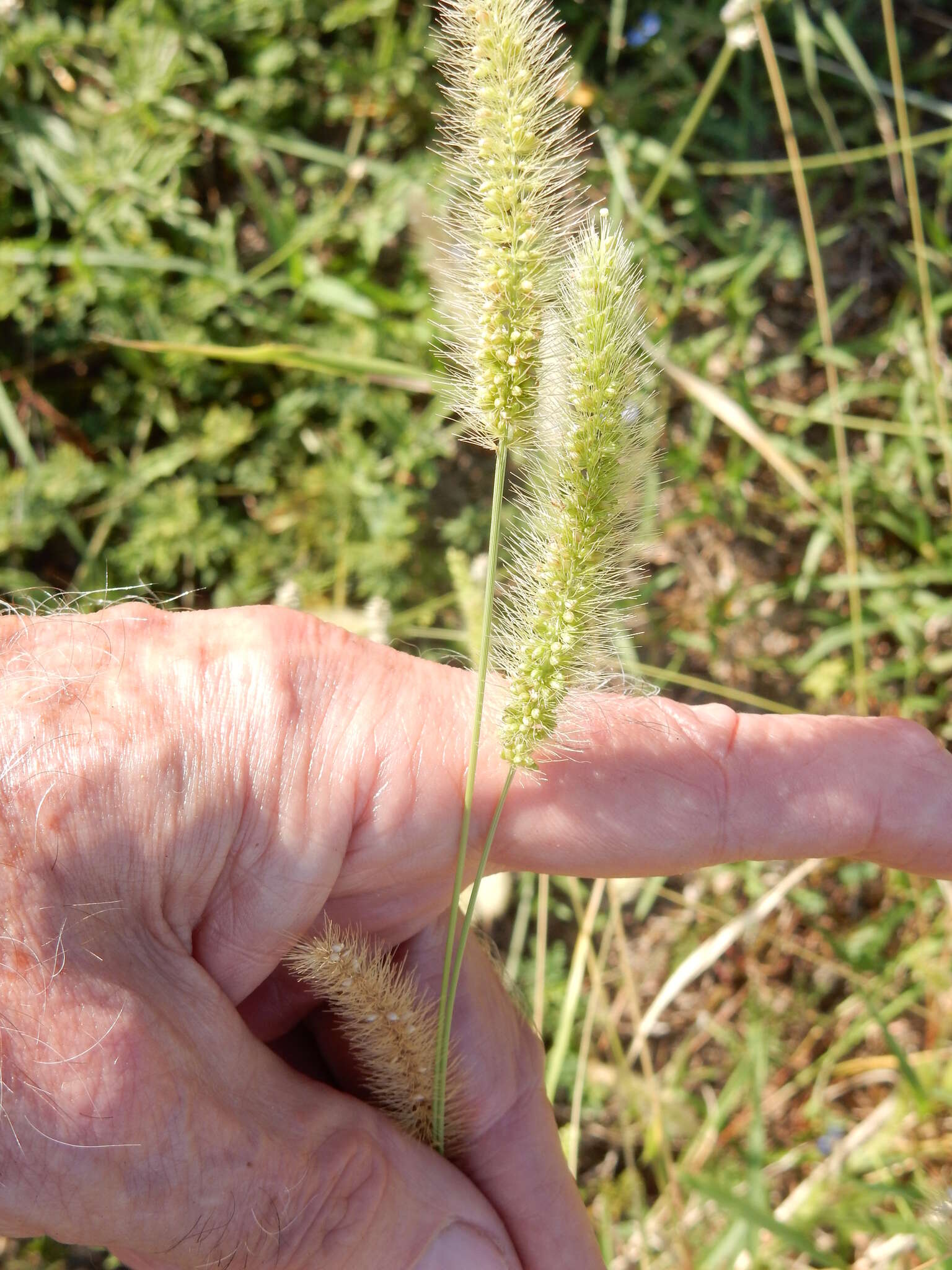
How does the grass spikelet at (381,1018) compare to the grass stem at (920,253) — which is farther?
the grass stem at (920,253)

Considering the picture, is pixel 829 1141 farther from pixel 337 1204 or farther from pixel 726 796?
pixel 337 1204

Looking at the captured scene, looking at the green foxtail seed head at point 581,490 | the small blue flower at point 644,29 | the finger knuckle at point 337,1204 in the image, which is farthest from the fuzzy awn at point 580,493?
the small blue flower at point 644,29

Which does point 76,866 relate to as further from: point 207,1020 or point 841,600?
point 841,600

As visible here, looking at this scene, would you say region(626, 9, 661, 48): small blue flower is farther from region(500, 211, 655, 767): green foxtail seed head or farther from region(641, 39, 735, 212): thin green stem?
region(500, 211, 655, 767): green foxtail seed head

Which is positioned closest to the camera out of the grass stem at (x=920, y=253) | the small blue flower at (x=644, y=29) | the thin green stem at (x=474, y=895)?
Answer: the thin green stem at (x=474, y=895)

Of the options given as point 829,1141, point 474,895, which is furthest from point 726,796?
point 829,1141

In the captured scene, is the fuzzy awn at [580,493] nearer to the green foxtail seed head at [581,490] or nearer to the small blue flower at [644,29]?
the green foxtail seed head at [581,490]
